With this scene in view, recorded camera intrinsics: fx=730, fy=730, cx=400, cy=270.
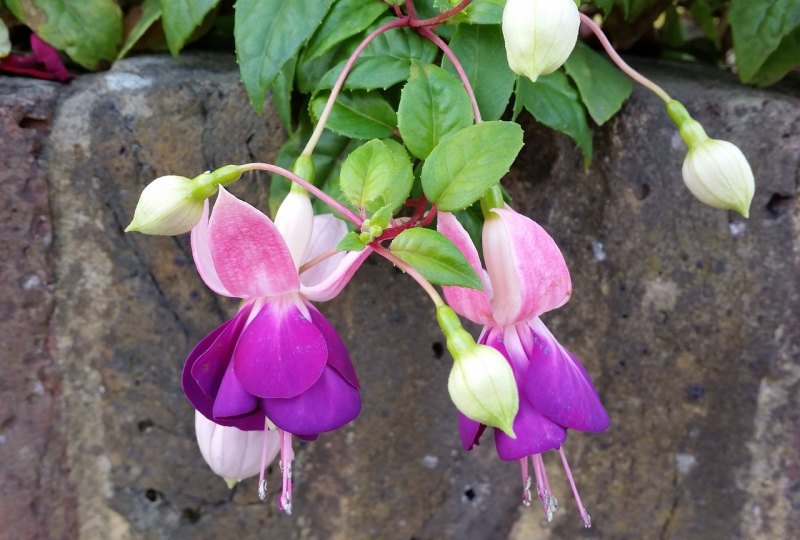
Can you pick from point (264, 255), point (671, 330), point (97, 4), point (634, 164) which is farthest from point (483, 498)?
point (97, 4)

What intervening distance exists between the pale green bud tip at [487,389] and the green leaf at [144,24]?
0.57 meters

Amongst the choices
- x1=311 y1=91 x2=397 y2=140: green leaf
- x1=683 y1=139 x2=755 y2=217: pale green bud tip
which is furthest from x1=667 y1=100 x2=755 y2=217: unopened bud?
x1=311 y1=91 x2=397 y2=140: green leaf

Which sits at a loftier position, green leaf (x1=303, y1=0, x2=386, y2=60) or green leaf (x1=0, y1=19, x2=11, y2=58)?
green leaf (x1=303, y1=0, x2=386, y2=60)

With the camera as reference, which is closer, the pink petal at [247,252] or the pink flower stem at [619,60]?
the pink petal at [247,252]

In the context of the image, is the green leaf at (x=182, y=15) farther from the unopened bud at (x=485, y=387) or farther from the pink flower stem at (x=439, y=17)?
the unopened bud at (x=485, y=387)

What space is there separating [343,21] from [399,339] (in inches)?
14.6

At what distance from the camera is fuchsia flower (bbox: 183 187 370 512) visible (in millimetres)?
478

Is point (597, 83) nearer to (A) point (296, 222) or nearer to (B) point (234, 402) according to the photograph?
(A) point (296, 222)

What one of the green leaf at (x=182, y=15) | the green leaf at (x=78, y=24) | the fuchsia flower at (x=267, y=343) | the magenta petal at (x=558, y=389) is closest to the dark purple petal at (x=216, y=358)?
the fuchsia flower at (x=267, y=343)

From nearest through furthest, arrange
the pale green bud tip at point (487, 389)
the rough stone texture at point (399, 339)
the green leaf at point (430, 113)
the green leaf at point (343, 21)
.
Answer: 1. the pale green bud tip at point (487, 389)
2. the green leaf at point (430, 113)
3. the green leaf at point (343, 21)
4. the rough stone texture at point (399, 339)

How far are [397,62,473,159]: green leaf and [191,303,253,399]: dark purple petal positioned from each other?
6.8 inches

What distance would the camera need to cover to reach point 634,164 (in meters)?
0.78

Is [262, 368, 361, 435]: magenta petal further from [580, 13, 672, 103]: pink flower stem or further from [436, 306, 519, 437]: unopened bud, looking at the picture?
[580, 13, 672, 103]: pink flower stem

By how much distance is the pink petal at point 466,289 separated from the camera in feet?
1.67
